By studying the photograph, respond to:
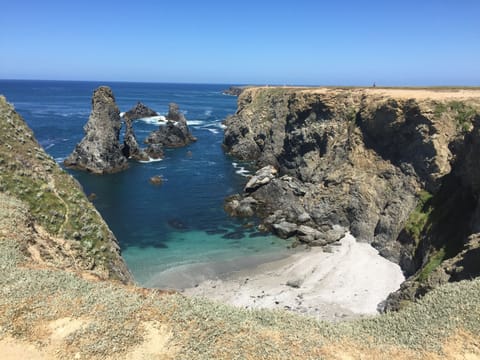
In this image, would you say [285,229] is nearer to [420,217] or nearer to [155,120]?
[420,217]

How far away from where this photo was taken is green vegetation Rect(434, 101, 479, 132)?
38.1 m

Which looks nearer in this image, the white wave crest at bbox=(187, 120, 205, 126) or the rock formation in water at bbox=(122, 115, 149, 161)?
the rock formation in water at bbox=(122, 115, 149, 161)

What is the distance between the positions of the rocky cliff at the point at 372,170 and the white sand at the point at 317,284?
272 cm

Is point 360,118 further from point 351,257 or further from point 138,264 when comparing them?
point 138,264

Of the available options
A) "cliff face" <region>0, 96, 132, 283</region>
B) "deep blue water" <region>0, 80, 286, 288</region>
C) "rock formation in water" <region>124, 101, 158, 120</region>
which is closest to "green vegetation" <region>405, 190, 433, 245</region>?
"deep blue water" <region>0, 80, 286, 288</region>

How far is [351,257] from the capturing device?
37562 millimetres

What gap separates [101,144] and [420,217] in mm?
55228

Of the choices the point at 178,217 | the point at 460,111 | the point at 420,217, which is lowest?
the point at 178,217

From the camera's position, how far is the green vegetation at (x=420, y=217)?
114 ft

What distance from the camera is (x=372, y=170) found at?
1847 inches

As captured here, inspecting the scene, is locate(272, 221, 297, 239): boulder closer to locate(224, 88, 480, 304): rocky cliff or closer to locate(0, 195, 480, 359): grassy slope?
locate(224, 88, 480, 304): rocky cliff

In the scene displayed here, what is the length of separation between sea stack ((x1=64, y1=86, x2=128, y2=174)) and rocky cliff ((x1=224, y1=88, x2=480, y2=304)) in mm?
28144

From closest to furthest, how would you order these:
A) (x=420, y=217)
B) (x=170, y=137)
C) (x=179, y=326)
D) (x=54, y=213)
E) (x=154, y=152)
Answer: (x=179, y=326) → (x=54, y=213) → (x=420, y=217) → (x=154, y=152) → (x=170, y=137)

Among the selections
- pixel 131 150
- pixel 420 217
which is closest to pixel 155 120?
pixel 131 150
